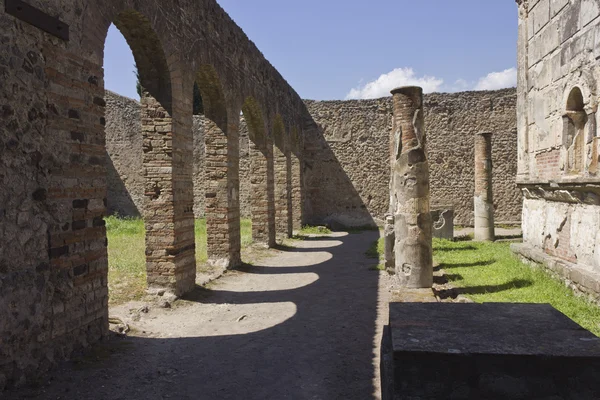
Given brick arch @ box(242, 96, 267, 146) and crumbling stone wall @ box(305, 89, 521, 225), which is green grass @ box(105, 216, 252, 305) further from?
crumbling stone wall @ box(305, 89, 521, 225)

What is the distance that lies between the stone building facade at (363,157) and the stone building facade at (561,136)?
7.95 metres

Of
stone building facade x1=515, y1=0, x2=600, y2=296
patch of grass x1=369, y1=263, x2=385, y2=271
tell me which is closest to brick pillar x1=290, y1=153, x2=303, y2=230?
patch of grass x1=369, y1=263, x2=385, y2=271

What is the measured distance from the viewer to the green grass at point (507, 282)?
19.2ft

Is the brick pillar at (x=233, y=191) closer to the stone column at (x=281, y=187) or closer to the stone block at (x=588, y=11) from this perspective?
the stone column at (x=281, y=187)

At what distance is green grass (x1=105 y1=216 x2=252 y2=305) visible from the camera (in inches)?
281

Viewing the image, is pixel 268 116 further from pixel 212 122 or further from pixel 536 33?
pixel 536 33

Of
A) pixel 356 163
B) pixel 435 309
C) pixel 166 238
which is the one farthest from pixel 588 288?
pixel 356 163

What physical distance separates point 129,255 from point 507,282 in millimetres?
7303

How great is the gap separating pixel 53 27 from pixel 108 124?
15.2 m

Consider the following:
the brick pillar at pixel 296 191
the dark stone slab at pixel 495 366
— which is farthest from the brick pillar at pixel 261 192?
the dark stone slab at pixel 495 366

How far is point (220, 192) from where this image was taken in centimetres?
922

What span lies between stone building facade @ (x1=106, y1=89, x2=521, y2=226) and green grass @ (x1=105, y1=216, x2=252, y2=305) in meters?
1.99

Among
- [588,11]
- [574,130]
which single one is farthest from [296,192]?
[588,11]

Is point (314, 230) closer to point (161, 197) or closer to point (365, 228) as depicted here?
point (365, 228)
